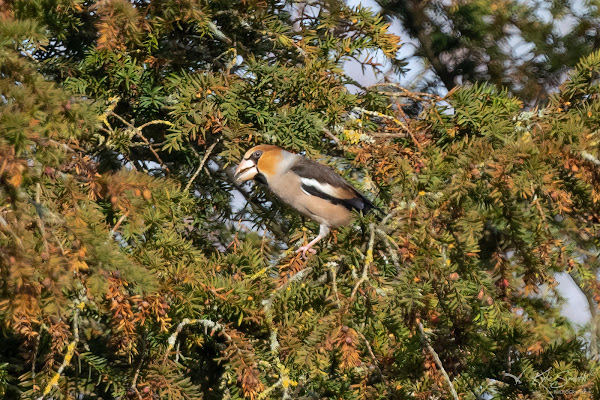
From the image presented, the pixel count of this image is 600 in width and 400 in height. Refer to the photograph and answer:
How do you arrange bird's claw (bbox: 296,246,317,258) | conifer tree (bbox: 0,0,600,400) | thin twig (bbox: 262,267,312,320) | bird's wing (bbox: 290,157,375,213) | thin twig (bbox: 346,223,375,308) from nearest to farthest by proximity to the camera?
conifer tree (bbox: 0,0,600,400), thin twig (bbox: 346,223,375,308), thin twig (bbox: 262,267,312,320), bird's claw (bbox: 296,246,317,258), bird's wing (bbox: 290,157,375,213)

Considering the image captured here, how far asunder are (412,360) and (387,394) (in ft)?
0.56

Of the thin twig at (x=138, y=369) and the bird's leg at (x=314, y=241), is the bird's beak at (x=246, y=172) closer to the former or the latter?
the bird's leg at (x=314, y=241)

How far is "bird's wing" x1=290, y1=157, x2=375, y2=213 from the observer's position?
3.88 metres

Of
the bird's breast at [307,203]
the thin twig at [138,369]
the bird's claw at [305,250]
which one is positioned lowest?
the thin twig at [138,369]

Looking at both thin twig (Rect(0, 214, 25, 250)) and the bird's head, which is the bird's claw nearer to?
the bird's head

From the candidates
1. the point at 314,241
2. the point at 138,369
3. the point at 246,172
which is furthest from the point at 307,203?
the point at 138,369

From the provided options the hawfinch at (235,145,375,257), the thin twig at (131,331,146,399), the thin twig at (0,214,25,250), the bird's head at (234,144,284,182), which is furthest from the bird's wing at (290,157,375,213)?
the thin twig at (0,214,25,250)

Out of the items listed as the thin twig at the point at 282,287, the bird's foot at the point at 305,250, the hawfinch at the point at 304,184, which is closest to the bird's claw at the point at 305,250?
the bird's foot at the point at 305,250

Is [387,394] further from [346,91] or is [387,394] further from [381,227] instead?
[346,91]

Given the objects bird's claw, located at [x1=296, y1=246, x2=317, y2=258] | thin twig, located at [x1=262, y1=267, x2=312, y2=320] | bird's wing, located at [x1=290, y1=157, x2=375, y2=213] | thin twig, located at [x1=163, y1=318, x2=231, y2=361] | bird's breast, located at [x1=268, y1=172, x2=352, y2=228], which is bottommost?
thin twig, located at [x1=163, y1=318, x2=231, y2=361]

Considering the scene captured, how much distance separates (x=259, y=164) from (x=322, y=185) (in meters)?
0.51

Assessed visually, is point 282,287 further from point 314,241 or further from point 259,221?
point 259,221

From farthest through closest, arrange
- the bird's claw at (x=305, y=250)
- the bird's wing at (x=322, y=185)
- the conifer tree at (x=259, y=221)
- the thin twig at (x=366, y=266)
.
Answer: the bird's wing at (x=322, y=185), the bird's claw at (x=305, y=250), the thin twig at (x=366, y=266), the conifer tree at (x=259, y=221)

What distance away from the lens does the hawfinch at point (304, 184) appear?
12.3 ft
